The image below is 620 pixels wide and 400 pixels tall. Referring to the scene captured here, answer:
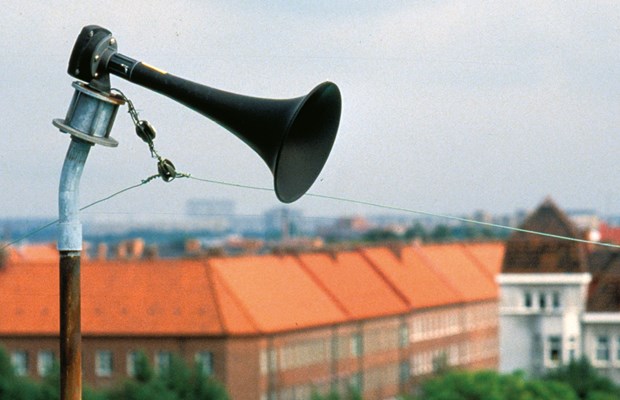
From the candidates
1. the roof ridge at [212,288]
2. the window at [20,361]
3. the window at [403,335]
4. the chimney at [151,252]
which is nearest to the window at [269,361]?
the roof ridge at [212,288]

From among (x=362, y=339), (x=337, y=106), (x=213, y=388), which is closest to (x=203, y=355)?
(x=213, y=388)

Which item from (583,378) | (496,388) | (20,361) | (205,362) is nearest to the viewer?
(496,388)

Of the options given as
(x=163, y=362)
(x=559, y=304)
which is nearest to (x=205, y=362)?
(x=163, y=362)

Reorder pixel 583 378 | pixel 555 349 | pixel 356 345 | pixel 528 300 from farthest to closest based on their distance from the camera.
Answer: pixel 356 345 → pixel 528 300 → pixel 555 349 → pixel 583 378

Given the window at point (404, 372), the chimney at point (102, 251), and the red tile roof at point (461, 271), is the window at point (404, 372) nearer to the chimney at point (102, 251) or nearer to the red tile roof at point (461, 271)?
A: the red tile roof at point (461, 271)

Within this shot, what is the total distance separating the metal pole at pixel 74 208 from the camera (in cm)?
195

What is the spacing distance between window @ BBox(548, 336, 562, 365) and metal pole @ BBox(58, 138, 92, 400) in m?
34.5

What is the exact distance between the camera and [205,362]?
3469 centimetres

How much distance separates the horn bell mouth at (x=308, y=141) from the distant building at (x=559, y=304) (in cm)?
3343

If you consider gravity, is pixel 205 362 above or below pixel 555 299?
below

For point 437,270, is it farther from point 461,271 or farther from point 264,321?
point 264,321

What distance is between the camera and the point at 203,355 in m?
35.3

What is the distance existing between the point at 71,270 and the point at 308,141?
371mm

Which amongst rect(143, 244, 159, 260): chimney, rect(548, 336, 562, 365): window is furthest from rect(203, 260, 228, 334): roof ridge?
rect(548, 336, 562, 365): window
